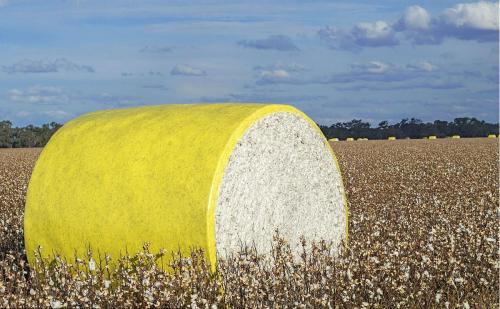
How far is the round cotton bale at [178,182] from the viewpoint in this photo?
255 inches

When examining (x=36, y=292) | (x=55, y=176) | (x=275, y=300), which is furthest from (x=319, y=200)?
(x=36, y=292)

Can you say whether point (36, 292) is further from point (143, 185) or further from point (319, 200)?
point (319, 200)

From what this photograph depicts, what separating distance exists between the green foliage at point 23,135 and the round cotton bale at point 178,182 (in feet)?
185

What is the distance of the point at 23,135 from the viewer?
62938mm

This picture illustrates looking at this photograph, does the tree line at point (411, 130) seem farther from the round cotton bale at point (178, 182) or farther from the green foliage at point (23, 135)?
the round cotton bale at point (178, 182)

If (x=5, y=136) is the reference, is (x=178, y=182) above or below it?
below

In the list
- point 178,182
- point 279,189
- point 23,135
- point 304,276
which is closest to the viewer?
point 304,276

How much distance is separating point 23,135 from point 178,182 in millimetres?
59466

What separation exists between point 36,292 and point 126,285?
725mm

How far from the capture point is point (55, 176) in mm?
7258

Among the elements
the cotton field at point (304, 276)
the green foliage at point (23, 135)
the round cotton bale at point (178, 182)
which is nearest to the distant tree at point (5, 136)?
the green foliage at point (23, 135)

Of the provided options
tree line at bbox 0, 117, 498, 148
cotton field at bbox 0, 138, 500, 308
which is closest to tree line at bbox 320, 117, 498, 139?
tree line at bbox 0, 117, 498, 148

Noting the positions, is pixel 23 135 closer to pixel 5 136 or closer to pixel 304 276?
pixel 5 136

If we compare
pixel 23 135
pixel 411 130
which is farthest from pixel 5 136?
pixel 411 130
